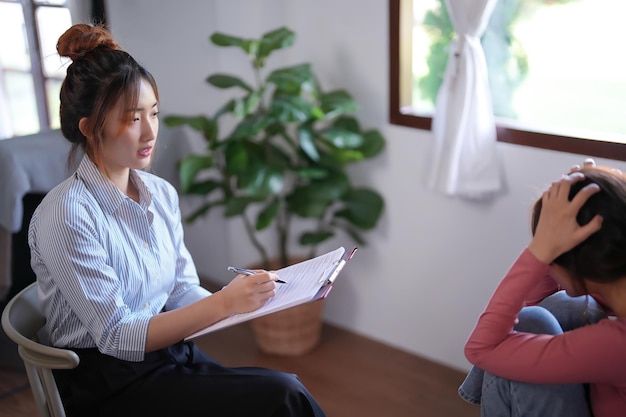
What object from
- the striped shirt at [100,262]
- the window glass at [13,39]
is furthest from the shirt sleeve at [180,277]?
the window glass at [13,39]

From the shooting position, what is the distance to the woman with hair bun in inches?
53.2

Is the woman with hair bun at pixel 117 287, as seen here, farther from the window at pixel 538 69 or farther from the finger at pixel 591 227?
the window at pixel 538 69

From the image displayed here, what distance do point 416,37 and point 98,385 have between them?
62.0 inches

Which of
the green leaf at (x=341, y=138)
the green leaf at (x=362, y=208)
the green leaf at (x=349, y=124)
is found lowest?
the green leaf at (x=362, y=208)

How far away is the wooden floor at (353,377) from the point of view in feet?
7.63

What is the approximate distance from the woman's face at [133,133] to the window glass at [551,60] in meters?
1.20

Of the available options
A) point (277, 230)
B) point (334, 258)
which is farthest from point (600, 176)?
point (277, 230)

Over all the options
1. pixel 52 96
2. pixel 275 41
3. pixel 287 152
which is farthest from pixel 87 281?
pixel 52 96

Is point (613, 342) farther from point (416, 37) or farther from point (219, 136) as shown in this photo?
point (219, 136)

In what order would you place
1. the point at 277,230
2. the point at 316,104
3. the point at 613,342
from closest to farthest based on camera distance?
the point at 613,342 → the point at 316,104 → the point at 277,230

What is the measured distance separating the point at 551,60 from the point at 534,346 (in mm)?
1192

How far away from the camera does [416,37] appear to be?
7.99 feet

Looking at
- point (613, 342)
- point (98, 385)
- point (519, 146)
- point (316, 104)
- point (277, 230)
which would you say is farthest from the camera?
point (277, 230)

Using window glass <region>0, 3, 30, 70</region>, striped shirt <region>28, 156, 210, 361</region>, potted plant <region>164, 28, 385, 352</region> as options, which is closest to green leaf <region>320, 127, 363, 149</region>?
potted plant <region>164, 28, 385, 352</region>
